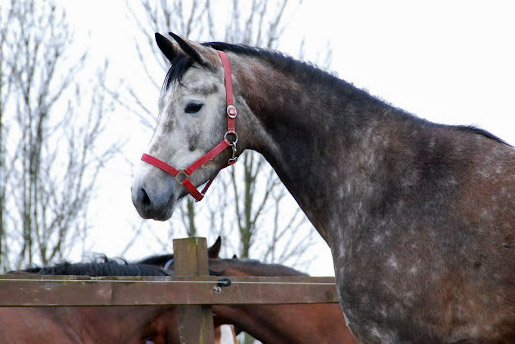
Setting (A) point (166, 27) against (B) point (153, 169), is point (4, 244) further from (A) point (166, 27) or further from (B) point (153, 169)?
(B) point (153, 169)

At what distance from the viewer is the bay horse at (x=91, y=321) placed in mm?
4793

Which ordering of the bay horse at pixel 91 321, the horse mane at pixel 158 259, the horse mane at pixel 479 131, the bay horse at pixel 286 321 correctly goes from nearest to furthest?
the horse mane at pixel 479 131 → the bay horse at pixel 91 321 → the bay horse at pixel 286 321 → the horse mane at pixel 158 259

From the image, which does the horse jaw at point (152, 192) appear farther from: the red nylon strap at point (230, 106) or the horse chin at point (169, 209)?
the red nylon strap at point (230, 106)

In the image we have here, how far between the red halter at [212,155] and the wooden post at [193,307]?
1.24 metres

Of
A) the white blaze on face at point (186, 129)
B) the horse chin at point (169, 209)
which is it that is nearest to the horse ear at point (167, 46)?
the white blaze on face at point (186, 129)

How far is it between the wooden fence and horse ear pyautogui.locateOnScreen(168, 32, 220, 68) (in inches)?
59.5

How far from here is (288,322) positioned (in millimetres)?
5660

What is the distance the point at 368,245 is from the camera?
3.33 m

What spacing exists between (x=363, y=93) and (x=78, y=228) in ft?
29.4

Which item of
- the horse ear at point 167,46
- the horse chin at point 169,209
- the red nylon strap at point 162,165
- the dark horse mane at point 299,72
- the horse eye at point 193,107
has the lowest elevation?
the horse chin at point 169,209

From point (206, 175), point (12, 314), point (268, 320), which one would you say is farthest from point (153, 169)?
point (268, 320)

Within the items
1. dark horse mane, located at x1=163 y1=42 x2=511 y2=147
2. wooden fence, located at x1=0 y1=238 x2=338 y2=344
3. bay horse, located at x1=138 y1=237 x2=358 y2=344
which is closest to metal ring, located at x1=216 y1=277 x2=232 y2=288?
wooden fence, located at x1=0 y1=238 x2=338 y2=344

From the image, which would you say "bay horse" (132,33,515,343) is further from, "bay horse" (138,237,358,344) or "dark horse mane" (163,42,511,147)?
"bay horse" (138,237,358,344)

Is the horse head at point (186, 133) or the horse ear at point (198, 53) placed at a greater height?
the horse ear at point (198, 53)
